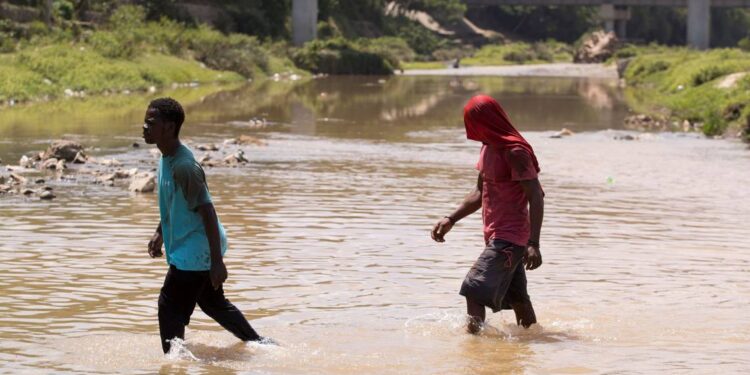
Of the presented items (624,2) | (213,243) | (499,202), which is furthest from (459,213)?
(624,2)

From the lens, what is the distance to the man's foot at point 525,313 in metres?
8.74

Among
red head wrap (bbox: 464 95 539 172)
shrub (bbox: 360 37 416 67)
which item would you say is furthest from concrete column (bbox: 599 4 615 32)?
red head wrap (bbox: 464 95 539 172)

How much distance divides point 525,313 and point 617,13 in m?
105

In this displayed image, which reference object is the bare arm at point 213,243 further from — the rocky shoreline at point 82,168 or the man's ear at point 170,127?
the rocky shoreline at point 82,168

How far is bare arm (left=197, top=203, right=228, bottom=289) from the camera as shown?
24.6 ft

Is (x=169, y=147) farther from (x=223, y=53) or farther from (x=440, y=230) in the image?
(x=223, y=53)

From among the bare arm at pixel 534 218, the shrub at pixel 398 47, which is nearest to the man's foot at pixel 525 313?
the bare arm at pixel 534 218

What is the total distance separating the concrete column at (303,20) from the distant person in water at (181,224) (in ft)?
234

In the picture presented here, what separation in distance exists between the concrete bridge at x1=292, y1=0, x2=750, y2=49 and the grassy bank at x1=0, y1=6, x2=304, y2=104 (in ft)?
36.3

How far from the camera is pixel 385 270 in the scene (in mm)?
11148

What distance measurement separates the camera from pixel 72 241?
40.0ft

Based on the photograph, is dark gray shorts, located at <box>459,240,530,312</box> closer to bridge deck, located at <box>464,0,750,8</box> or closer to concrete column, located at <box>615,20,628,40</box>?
bridge deck, located at <box>464,0,750,8</box>

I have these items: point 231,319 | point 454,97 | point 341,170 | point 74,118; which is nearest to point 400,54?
Answer: point 454,97

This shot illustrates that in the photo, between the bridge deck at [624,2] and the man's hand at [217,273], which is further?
the bridge deck at [624,2]
